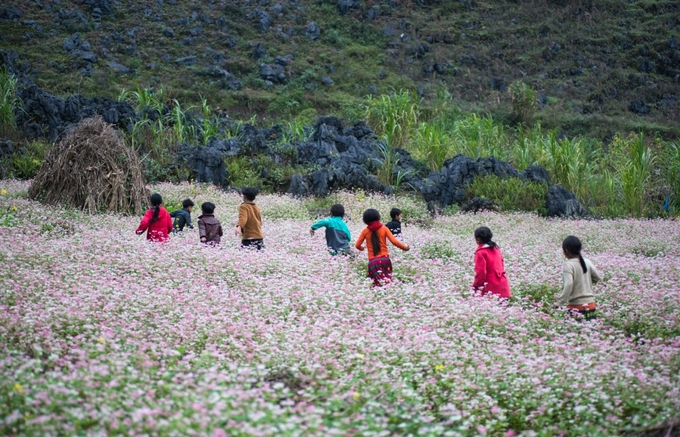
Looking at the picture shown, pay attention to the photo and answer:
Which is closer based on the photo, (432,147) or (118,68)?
(432,147)

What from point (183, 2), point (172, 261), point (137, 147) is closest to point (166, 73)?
point (183, 2)

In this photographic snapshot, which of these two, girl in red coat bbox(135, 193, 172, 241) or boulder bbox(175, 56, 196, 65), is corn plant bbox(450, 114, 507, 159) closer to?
girl in red coat bbox(135, 193, 172, 241)

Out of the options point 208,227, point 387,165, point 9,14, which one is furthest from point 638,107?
point 9,14

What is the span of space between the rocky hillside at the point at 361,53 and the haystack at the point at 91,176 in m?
23.5

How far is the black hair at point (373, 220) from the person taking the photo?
894 centimetres

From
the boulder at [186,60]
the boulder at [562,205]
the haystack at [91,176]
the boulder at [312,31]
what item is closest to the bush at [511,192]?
the boulder at [562,205]

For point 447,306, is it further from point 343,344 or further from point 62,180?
point 62,180

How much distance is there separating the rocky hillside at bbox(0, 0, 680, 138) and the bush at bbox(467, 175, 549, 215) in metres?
19.6

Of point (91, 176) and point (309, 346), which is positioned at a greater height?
point (91, 176)

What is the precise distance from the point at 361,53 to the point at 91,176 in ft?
120

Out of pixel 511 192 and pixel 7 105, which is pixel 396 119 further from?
pixel 7 105

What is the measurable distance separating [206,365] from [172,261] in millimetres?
4383

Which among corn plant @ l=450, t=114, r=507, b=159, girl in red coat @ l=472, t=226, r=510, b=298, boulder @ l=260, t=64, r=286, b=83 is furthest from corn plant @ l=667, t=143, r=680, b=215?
boulder @ l=260, t=64, r=286, b=83

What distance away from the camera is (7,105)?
23359 millimetres
